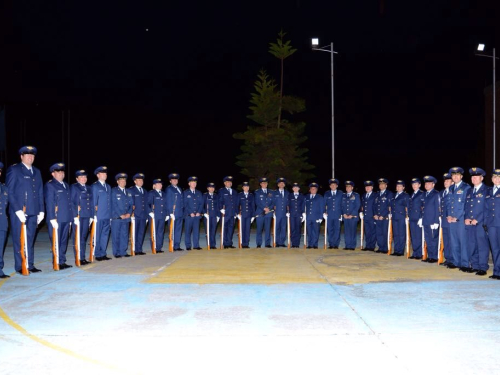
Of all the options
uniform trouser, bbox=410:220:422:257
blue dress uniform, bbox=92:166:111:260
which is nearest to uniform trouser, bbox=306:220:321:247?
uniform trouser, bbox=410:220:422:257

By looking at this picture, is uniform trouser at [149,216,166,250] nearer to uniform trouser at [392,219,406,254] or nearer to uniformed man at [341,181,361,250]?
uniformed man at [341,181,361,250]

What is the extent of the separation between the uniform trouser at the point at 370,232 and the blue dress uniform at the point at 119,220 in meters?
6.39

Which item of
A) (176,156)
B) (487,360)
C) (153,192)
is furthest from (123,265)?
(176,156)

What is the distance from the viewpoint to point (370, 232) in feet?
49.4

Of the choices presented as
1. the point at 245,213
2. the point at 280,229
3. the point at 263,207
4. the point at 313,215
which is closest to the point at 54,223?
the point at 245,213

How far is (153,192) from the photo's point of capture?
1467 centimetres

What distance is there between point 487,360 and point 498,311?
7.17 feet

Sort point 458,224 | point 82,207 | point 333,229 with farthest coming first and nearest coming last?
point 333,229 < point 82,207 < point 458,224

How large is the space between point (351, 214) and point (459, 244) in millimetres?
4527

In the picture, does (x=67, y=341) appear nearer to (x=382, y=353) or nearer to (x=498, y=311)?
(x=382, y=353)

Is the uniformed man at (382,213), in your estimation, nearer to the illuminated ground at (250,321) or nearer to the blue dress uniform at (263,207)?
the blue dress uniform at (263,207)

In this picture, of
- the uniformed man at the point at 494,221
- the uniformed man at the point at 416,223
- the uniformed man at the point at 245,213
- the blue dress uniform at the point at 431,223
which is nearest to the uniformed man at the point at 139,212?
the uniformed man at the point at 245,213

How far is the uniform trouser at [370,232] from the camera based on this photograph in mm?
15016

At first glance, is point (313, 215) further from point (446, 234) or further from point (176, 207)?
point (446, 234)
